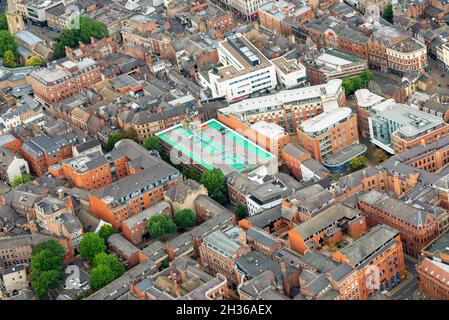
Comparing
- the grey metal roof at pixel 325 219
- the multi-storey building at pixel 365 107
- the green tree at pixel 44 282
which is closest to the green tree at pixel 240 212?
the grey metal roof at pixel 325 219

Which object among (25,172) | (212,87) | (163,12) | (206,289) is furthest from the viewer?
(163,12)

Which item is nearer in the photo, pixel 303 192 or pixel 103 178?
pixel 303 192

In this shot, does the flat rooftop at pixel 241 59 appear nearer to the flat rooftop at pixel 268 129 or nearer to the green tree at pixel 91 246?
the flat rooftop at pixel 268 129

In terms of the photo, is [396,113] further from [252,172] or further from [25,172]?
[25,172]

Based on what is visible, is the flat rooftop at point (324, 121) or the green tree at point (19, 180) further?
the green tree at point (19, 180)

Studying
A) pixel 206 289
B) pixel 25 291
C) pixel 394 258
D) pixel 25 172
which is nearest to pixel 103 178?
pixel 25 172

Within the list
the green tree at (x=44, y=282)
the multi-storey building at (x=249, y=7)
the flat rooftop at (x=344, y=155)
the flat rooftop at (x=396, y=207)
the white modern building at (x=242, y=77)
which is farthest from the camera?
the multi-storey building at (x=249, y=7)
